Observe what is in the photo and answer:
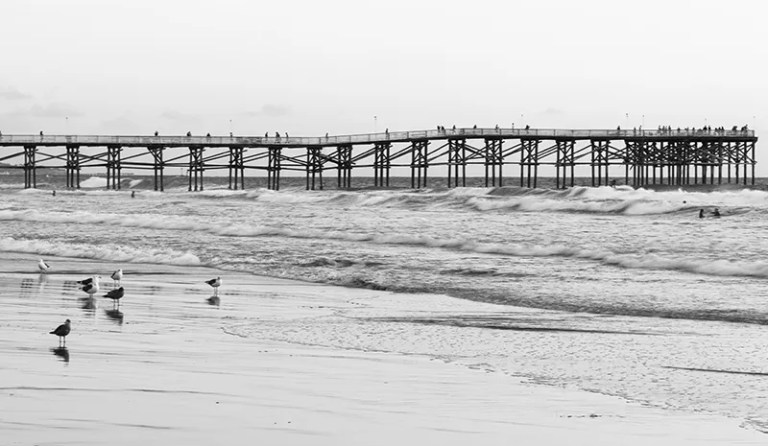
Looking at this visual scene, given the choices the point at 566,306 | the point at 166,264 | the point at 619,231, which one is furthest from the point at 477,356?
the point at 619,231

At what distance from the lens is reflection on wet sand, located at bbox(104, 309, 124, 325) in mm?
13220

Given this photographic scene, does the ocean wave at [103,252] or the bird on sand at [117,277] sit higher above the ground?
the bird on sand at [117,277]

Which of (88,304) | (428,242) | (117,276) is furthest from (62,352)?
(428,242)

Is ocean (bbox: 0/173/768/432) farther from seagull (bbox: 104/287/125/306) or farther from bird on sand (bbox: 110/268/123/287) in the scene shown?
bird on sand (bbox: 110/268/123/287)

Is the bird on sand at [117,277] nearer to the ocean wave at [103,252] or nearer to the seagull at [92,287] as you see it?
the seagull at [92,287]

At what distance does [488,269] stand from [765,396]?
39.3 feet

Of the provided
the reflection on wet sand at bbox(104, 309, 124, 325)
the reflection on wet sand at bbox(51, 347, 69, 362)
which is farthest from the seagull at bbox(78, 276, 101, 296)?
the reflection on wet sand at bbox(51, 347, 69, 362)

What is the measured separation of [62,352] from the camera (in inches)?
409

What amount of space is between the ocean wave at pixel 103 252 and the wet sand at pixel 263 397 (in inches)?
441

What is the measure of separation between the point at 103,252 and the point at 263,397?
18328 mm

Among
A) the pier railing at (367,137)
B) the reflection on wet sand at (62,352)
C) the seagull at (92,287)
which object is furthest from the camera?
the pier railing at (367,137)

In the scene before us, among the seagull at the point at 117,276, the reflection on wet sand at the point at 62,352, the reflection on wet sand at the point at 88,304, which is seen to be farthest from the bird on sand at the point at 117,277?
the reflection on wet sand at the point at 62,352

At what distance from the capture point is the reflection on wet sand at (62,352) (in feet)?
33.0

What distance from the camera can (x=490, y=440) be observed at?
24.2 ft
